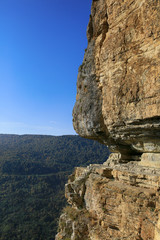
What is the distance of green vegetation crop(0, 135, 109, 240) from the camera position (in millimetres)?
38469

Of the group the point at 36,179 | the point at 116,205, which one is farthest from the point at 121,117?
the point at 36,179

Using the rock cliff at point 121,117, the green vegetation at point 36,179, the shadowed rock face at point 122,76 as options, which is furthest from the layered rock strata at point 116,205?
the green vegetation at point 36,179

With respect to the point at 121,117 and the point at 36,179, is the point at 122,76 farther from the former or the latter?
the point at 36,179

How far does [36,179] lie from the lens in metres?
64.6

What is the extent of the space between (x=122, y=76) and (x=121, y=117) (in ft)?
6.59

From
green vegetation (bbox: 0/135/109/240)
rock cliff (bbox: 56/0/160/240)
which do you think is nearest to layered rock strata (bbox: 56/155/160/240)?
rock cliff (bbox: 56/0/160/240)

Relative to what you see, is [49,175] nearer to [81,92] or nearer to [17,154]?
[17,154]

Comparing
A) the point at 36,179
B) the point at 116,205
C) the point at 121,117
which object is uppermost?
the point at 121,117

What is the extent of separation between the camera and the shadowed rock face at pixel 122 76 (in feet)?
24.9

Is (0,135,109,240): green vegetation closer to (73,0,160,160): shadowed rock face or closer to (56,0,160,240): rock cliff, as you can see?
(56,0,160,240): rock cliff

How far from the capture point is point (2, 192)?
51125mm

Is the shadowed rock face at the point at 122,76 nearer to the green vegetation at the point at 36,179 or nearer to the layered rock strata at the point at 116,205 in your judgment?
the layered rock strata at the point at 116,205

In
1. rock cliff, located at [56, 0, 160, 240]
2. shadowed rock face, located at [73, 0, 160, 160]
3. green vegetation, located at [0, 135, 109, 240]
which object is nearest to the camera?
rock cliff, located at [56, 0, 160, 240]

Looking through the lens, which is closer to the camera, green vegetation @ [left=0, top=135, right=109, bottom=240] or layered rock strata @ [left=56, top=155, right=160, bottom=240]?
layered rock strata @ [left=56, top=155, right=160, bottom=240]
